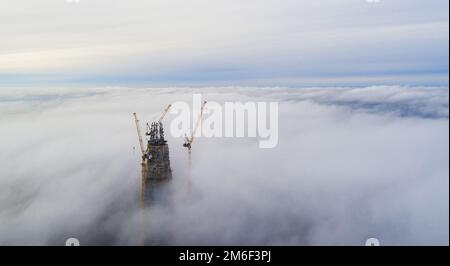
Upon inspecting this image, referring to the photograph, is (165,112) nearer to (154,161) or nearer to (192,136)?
(192,136)

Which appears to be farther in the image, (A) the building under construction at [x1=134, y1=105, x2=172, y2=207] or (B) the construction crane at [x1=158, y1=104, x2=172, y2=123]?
(A) the building under construction at [x1=134, y1=105, x2=172, y2=207]

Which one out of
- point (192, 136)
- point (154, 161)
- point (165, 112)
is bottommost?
point (154, 161)

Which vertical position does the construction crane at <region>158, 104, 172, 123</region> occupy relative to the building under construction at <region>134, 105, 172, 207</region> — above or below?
above

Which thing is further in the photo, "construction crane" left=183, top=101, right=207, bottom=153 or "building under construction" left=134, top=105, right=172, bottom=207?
A: "building under construction" left=134, top=105, right=172, bottom=207

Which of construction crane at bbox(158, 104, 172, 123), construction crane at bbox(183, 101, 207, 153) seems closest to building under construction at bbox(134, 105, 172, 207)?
construction crane at bbox(158, 104, 172, 123)

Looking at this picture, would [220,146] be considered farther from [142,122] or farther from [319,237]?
[319,237]

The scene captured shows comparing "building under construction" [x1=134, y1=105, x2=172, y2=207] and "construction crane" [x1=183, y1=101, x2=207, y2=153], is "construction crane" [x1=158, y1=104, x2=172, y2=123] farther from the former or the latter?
"construction crane" [x1=183, y1=101, x2=207, y2=153]

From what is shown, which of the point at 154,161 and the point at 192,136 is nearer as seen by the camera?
the point at 192,136

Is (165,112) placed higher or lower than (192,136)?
higher

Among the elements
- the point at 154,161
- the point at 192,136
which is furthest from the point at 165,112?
the point at 154,161

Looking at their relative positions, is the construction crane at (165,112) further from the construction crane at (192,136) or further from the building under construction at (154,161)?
the construction crane at (192,136)
